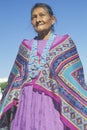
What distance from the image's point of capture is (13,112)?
6.46 metres

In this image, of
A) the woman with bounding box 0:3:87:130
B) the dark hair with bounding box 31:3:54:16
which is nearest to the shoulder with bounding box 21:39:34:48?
the woman with bounding box 0:3:87:130

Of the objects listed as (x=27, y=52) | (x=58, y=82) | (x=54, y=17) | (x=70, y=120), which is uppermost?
(x=54, y=17)

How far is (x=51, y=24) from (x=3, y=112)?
1.31 meters

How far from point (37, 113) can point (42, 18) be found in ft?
4.05

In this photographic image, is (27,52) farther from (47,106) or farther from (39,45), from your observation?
(47,106)

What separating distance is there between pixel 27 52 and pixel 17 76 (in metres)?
0.34

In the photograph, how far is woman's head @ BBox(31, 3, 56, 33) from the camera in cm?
637

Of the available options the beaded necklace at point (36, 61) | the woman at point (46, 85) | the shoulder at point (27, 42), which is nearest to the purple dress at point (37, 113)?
the woman at point (46, 85)

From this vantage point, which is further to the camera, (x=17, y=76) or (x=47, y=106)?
(x=17, y=76)

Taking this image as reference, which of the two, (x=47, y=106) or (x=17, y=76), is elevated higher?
(x=17, y=76)

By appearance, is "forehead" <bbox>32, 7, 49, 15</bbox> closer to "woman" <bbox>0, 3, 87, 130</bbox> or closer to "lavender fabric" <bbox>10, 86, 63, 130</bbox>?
"woman" <bbox>0, 3, 87, 130</bbox>

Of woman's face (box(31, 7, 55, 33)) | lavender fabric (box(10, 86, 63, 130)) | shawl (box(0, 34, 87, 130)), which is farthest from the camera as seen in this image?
woman's face (box(31, 7, 55, 33))

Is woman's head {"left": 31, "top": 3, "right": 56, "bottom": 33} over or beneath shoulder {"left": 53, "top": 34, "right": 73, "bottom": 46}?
over

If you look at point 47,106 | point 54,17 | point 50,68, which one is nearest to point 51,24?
point 54,17
